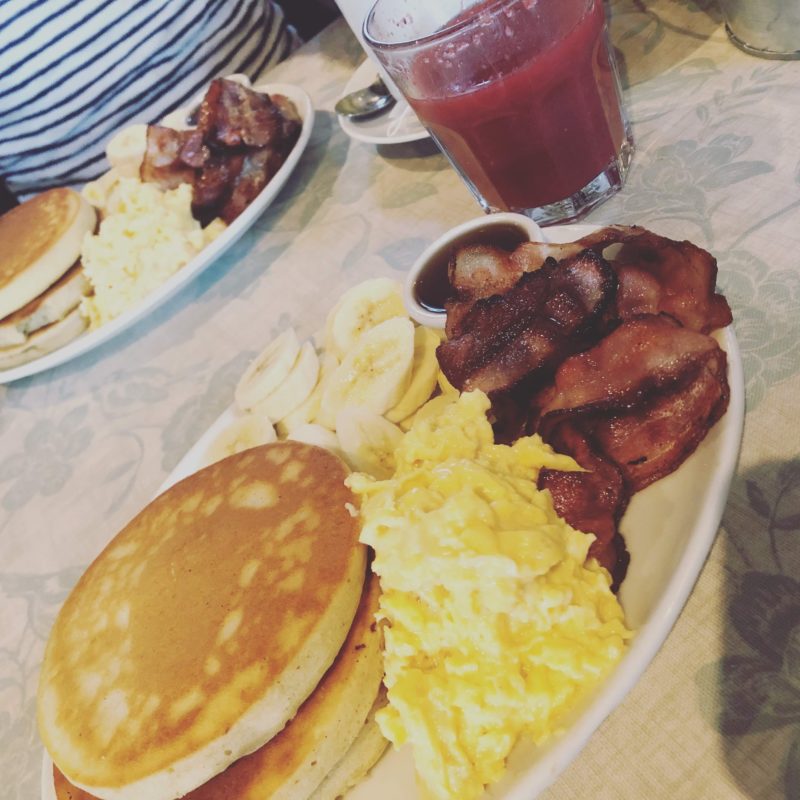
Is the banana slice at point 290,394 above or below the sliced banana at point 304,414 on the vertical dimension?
above

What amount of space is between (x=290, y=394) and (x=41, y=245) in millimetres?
1396

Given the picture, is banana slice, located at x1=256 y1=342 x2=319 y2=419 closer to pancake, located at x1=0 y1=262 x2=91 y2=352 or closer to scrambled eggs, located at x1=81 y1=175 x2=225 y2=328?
scrambled eggs, located at x1=81 y1=175 x2=225 y2=328

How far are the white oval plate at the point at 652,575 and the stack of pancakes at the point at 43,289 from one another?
1.95 meters

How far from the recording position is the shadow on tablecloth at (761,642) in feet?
2.96

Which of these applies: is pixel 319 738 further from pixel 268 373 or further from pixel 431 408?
pixel 268 373

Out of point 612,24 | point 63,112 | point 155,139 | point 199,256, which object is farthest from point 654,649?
point 63,112

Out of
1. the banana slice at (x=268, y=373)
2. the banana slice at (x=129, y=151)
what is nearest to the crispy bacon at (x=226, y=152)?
the banana slice at (x=129, y=151)

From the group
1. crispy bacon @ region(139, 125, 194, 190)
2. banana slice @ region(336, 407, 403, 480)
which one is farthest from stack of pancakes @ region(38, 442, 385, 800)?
crispy bacon @ region(139, 125, 194, 190)

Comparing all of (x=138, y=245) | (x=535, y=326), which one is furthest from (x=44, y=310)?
(x=535, y=326)

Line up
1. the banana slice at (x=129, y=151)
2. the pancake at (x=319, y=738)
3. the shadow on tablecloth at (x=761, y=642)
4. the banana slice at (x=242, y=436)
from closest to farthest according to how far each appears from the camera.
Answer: the shadow on tablecloth at (x=761, y=642) < the pancake at (x=319, y=738) < the banana slice at (x=242, y=436) < the banana slice at (x=129, y=151)

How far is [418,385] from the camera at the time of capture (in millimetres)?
1550

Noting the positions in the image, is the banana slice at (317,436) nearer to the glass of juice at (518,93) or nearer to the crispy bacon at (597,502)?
the crispy bacon at (597,502)

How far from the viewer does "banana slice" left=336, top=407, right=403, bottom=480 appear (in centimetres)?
146

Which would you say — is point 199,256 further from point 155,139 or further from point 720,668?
point 720,668
